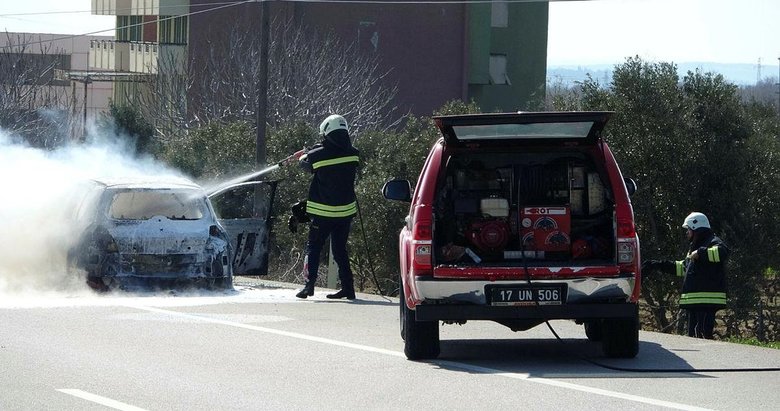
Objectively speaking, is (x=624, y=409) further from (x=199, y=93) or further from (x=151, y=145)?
(x=199, y=93)

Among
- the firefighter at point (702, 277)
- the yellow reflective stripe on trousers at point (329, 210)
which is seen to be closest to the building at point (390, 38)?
the yellow reflective stripe on trousers at point (329, 210)

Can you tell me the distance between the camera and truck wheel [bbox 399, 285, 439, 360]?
11.7 m

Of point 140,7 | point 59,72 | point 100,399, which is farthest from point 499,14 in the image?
point 100,399

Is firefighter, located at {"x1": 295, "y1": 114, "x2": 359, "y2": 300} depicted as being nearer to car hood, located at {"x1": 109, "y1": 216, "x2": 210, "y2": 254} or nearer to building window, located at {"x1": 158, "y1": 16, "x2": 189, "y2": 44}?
car hood, located at {"x1": 109, "y1": 216, "x2": 210, "y2": 254}

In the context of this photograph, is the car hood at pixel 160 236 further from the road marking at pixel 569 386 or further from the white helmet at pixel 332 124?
the road marking at pixel 569 386

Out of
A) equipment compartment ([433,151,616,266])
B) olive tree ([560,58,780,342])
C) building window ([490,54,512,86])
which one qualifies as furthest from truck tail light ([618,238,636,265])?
building window ([490,54,512,86])

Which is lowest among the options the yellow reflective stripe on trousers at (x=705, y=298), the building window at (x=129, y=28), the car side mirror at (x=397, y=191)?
the yellow reflective stripe on trousers at (x=705, y=298)

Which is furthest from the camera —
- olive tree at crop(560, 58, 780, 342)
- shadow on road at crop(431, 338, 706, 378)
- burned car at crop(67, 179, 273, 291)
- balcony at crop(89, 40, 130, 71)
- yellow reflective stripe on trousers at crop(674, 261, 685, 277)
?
balcony at crop(89, 40, 130, 71)

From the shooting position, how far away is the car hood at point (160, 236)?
16484mm

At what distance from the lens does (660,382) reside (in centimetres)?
1058

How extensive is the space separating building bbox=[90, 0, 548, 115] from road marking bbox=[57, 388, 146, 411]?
157ft

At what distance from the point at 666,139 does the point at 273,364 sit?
1585 centimetres

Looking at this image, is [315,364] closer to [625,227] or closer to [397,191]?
[397,191]

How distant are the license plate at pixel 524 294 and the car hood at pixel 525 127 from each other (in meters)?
1.22
